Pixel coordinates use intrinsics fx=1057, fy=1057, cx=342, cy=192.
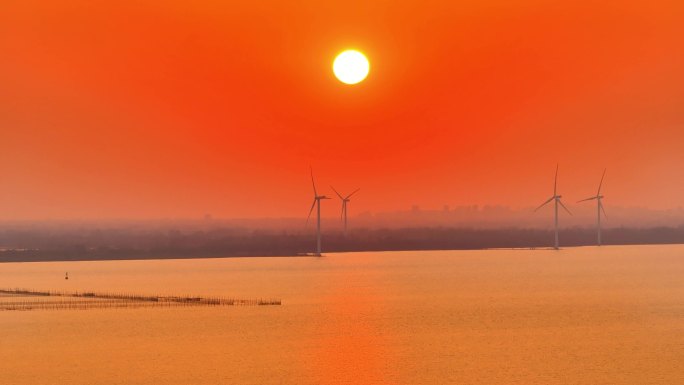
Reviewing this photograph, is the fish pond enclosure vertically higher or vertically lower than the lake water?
higher

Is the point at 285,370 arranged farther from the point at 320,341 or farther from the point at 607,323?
the point at 607,323

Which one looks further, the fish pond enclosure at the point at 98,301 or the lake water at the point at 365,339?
the fish pond enclosure at the point at 98,301

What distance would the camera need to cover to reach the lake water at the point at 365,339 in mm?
64312

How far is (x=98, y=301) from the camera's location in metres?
121

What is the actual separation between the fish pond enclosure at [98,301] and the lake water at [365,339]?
16.1ft

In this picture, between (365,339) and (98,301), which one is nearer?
(365,339)

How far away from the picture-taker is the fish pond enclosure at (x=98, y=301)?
112706 mm

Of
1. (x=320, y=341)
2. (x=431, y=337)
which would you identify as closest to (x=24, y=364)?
(x=320, y=341)

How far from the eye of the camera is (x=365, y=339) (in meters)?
83.8

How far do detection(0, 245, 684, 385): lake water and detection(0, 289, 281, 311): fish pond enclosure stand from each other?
4.90 meters

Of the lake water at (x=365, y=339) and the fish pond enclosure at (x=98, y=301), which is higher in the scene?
the fish pond enclosure at (x=98, y=301)

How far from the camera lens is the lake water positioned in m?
64.3

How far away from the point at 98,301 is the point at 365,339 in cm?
4785

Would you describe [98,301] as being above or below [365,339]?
above
